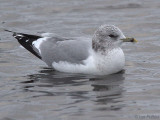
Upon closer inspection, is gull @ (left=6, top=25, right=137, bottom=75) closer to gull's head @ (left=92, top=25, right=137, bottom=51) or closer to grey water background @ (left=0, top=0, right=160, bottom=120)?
gull's head @ (left=92, top=25, right=137, bottom=51)

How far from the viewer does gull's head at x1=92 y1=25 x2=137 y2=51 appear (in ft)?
25.9

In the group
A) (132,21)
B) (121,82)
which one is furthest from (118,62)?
(132,21)

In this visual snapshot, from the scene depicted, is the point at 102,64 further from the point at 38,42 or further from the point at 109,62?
the point at 38,42

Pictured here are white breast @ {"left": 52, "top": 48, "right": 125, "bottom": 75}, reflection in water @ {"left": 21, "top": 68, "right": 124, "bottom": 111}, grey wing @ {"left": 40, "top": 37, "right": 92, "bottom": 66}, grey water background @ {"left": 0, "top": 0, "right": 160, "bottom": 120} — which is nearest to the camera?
grey water background @ {"left": 0, "top": 0, "right": 160, "bottom": 120}

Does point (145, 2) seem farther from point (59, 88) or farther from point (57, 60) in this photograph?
point (59, 88)

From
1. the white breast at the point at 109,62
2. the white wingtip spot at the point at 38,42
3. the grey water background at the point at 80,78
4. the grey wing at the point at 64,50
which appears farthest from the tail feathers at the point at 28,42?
the white breast at the point at 109,62

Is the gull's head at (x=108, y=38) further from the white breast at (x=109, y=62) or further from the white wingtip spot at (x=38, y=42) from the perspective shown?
the white wingtip spot at (x=38, y=42)

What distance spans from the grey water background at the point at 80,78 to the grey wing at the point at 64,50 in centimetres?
26

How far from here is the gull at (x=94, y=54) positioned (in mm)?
7805

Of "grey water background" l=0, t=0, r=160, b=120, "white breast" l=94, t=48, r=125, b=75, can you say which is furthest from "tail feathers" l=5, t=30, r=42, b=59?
"white breast" l=94, t=48, r=125, b=75

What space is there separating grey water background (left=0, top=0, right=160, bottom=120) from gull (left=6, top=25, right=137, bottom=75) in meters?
0.14

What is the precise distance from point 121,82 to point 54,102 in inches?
54.1

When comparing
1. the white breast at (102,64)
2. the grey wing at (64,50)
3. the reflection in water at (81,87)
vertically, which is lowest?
the reflection in water at (81,87)

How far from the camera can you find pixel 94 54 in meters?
7.87
